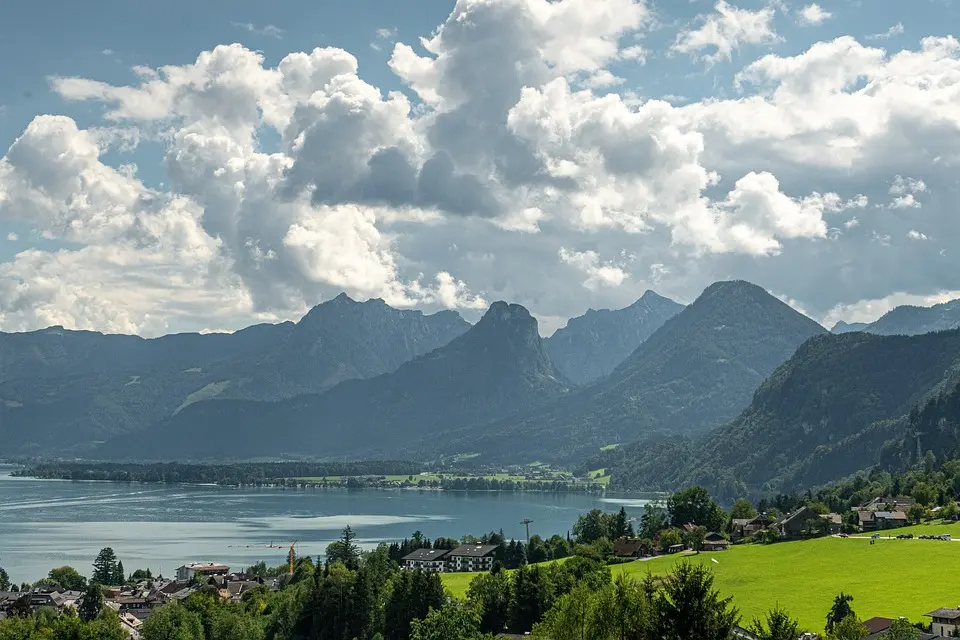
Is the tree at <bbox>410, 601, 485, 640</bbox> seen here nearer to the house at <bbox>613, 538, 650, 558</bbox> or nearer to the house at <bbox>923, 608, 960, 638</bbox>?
the house at <bbox>923, 608, 960, 638</bbox>

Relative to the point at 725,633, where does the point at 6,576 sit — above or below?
below

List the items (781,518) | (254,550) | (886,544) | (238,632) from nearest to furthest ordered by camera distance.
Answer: (238,632) → (886,544) → (781,518) → (254,550)

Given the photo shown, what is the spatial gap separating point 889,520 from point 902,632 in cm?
6197

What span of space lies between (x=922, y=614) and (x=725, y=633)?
42.4 meters

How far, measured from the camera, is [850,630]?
5806 centimetres

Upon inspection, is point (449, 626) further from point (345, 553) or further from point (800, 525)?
point (800, 525)

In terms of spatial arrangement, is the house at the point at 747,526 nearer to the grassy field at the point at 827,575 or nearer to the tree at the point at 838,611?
the grassy field at the point at 827,575

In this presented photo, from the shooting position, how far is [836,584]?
81250 millimetres

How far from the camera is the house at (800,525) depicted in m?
112

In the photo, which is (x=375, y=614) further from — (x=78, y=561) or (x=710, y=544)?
(x=78, y=561)

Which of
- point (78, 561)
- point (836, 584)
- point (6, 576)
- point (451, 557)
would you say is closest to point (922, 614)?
point (836, 584)

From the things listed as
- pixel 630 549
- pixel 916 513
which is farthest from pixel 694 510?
pixel 916 513

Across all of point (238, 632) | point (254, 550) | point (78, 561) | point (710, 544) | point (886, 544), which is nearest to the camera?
point (238, 632)

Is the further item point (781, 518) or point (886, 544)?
point (781, 518)
